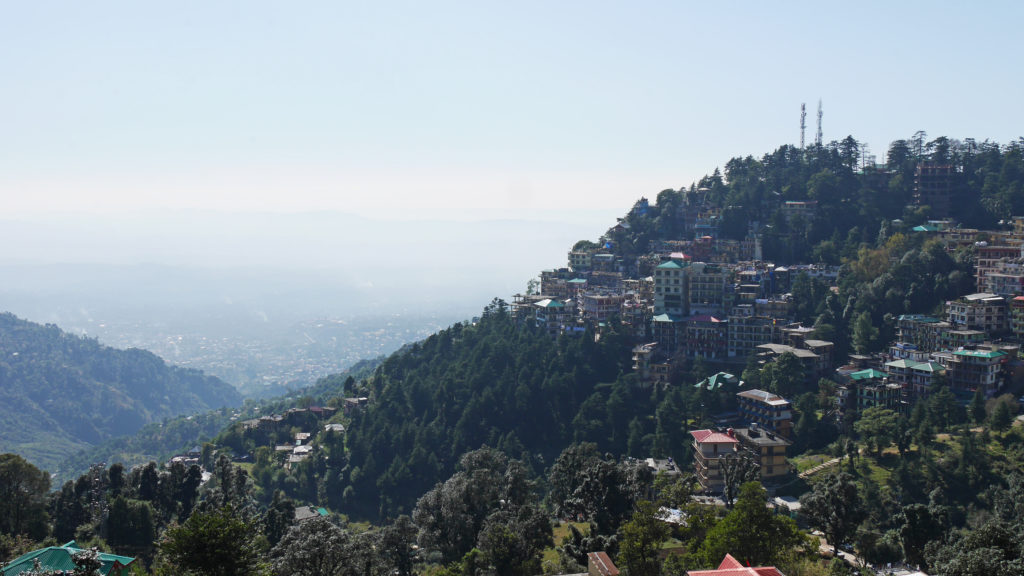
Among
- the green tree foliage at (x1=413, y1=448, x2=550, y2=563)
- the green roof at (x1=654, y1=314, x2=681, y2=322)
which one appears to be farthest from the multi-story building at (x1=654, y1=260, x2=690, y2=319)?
the green tree foliage at (x1=413, y1=448, x2=550, y2=563)

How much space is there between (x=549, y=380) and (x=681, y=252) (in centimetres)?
1766

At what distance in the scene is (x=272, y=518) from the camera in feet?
99.2

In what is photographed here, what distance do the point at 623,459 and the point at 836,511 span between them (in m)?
14.5

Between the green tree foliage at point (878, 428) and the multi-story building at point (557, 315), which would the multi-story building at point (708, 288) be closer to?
the multi-story building at point (557, 315)

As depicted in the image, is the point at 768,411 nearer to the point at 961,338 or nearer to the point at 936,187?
the point at 961,338

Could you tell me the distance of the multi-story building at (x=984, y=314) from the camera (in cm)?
4097

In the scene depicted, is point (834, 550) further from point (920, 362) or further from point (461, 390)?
point (461, 390)

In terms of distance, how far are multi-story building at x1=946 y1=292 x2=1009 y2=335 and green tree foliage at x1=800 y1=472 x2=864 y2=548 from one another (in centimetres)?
1949

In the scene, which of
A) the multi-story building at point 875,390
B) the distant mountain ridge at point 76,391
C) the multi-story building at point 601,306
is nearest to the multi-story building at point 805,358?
the multi-story building at point 875,390

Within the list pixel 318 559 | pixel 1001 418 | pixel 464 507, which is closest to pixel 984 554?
pixel 318 559

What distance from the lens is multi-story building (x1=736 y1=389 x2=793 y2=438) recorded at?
38.7 m

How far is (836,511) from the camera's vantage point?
88.2ft

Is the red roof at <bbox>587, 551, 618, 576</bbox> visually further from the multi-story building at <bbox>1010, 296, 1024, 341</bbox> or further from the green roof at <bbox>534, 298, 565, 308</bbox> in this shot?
the green roof at <bbox>534, 298, 565, 308</bbox>

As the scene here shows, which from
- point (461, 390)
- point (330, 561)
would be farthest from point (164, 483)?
point (461, 390)
